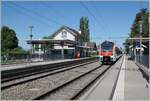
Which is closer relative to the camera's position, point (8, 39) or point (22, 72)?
point (22, 72)

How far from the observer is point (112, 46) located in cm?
4975

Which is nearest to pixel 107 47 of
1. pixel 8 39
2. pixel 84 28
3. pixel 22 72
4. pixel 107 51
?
pixel 107 51

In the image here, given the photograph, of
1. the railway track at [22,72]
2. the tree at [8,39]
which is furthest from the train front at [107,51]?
the tree at [8,39]

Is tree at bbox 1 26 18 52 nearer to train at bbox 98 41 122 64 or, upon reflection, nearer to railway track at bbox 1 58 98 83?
train at bbox 98 41 122 64

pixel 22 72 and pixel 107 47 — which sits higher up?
pixel 107 47

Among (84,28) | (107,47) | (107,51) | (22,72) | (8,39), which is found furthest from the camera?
(84,28)

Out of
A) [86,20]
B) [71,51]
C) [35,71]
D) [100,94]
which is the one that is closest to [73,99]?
[100,94]

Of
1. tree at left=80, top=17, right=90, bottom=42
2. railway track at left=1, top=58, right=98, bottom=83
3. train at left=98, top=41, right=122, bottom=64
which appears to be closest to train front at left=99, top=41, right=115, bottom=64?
train at left=98, top=41, right=122, bottom=64

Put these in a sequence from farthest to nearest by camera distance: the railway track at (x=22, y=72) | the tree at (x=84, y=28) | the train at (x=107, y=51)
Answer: the tree at (x=84, y=28) < the train at (x=107, y=51) < the railway track at (x=22, y=72)

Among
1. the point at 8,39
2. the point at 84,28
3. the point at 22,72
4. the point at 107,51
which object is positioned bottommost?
the point at 22,72

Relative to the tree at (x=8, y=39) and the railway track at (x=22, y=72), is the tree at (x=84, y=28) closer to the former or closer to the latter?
the tree at (x=8, y=39)

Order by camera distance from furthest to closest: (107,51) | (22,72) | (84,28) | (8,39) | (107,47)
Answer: (84,28), (8,39), (107,51), (107,47), (22,72)

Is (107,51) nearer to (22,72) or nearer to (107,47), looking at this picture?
(107,47)

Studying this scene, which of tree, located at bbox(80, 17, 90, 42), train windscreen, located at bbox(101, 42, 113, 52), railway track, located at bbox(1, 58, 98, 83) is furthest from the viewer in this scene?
tree, located at bbox(80, 17, 90, 42)
